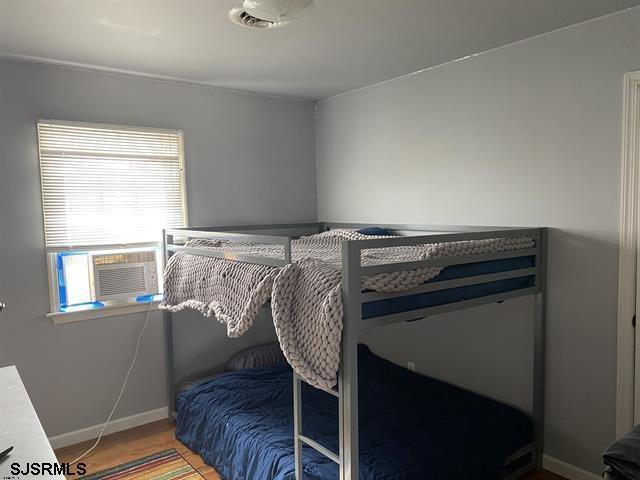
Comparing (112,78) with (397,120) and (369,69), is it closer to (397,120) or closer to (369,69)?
(369,69)

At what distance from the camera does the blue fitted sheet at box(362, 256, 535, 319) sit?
1.87 metres

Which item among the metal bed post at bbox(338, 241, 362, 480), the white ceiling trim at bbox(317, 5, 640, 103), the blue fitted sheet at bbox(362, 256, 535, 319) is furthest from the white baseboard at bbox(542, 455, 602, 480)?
the white ceiling trim at bbox(317, 5, 640, 103)

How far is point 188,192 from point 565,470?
8.91ft

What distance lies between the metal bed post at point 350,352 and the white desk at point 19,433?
3.11 ft

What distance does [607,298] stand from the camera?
7.64 feet

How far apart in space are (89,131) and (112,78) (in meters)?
0.36

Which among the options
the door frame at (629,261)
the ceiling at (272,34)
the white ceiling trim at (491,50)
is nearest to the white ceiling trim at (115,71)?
the ceiling at (272,34)

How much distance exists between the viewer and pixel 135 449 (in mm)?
2896

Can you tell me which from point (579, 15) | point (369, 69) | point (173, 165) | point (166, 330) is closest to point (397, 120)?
point (369, 69)

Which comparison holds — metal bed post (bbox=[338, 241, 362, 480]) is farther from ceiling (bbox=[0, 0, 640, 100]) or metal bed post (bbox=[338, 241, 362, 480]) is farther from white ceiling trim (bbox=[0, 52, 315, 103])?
white ceiling trim (bbox=[0, 52, 315, 103])

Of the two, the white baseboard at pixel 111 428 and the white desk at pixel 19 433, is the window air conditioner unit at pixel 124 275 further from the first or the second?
the white desk at pixel 19 433

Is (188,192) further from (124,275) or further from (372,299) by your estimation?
(372,299)

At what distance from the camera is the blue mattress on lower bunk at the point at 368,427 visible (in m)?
2.19

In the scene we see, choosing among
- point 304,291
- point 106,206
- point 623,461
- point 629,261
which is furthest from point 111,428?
point 629,261
